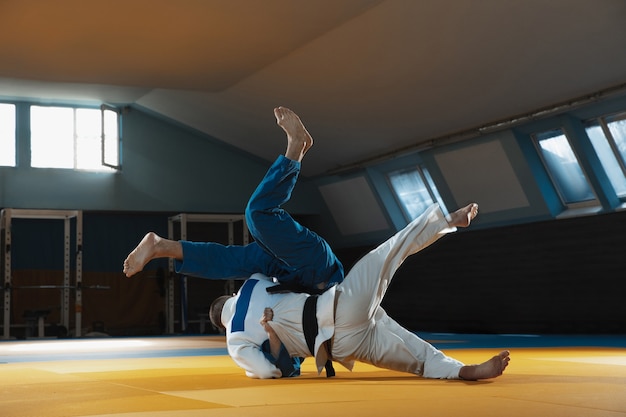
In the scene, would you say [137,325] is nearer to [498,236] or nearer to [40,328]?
[40,328]

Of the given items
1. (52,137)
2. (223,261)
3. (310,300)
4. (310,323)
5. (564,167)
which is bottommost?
(310,323)

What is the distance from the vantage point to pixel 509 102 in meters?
10.1

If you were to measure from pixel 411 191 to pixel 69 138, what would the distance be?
6089 mm

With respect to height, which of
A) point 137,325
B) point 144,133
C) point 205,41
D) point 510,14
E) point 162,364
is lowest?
point 162,364

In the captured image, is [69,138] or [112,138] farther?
[112,138]

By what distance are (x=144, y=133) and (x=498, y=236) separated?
671cm

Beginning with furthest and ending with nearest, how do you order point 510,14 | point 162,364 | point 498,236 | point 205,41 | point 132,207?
point 132,207, point 498,236, point 205,41, point 510,14, point 162,364

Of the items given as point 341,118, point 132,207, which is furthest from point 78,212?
point 341,118

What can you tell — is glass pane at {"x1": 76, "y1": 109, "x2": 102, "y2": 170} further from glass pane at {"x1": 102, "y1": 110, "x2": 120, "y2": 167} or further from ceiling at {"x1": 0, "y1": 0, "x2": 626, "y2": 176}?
ceiling at {"x1": 0, "y1": 0, "x2": 626, "y2": 176}

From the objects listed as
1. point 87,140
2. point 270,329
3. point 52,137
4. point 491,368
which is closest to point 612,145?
point 491,368

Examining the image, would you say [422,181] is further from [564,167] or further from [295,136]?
[295,136]

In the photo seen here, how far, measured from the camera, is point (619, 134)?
33.4ft

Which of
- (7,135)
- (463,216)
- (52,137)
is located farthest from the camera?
(52,137)

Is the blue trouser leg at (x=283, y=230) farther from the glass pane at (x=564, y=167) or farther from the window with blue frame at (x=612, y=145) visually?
the glass pane at (x=564, y=167)
